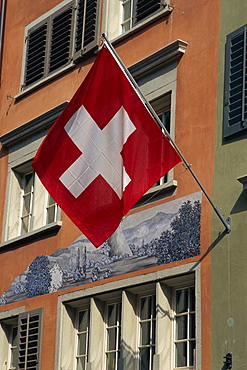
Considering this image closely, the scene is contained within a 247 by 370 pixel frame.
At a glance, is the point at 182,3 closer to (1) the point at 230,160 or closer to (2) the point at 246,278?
(1) the point at 230,160

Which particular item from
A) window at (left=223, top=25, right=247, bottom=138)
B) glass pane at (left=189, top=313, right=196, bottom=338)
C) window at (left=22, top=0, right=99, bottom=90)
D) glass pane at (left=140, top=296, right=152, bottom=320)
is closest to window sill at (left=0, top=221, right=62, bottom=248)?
glass pane at (left=140, top=296, right=152, bottom=320)

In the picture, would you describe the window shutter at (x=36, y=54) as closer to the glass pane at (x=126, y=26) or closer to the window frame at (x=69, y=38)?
the window frame at (x=69, y=38)

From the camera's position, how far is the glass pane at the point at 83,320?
15539 mm

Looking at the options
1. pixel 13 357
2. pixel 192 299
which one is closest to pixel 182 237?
pixel 192 299

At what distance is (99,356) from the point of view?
14859mm

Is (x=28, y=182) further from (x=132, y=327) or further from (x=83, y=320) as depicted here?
(x=132, y=327)

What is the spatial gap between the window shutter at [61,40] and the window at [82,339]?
5.18 metres

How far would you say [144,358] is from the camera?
14.0 metres

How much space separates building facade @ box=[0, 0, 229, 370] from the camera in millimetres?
13469

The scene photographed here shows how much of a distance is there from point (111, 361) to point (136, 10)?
245 inches

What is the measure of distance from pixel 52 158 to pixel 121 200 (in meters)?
1.49

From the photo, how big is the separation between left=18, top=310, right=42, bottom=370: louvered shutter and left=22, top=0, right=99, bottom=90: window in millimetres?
4927

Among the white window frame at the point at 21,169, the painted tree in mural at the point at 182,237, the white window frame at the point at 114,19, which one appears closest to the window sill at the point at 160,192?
the painted tree in mural at the point at 182,237

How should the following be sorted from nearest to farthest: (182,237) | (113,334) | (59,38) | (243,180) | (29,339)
A: (243,180) → (182,237) → (113,334) → (29,339) → (59,38)
